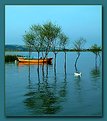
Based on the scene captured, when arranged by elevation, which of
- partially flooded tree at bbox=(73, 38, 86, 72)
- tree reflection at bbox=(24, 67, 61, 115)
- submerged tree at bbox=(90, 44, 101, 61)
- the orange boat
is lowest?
tree reflection at bbox=(24, 67, 61, 115)

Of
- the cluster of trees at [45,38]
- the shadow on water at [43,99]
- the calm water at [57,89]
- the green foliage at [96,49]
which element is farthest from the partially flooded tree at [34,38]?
the green foliage at [96,49]

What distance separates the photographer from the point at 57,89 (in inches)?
87.0

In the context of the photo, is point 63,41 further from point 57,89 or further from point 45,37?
point 57,89

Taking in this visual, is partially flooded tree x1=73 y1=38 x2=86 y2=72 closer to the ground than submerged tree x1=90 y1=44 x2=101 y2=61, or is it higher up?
higher up

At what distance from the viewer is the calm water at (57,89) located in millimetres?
2188

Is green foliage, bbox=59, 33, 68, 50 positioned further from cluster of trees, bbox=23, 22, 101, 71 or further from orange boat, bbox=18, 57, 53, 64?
orange boat, bbox=18, 57, 53, 64

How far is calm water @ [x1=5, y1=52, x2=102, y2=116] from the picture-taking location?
2188 millimetres

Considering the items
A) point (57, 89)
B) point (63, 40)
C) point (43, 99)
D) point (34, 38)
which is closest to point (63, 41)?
point (63, 40)

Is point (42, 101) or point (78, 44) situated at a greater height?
point (78, 44)

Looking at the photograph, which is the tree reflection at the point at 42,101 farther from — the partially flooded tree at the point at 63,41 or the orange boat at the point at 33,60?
the partially flooded tree at the point at 63,41

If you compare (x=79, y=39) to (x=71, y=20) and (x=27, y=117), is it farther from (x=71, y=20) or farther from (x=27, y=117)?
(x=27, y=117)

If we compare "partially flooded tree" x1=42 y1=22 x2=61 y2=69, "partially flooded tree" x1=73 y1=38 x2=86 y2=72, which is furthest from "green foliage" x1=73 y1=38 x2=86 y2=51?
"partially flooded tree" x1=42 y1=22 x2=61 y2=69

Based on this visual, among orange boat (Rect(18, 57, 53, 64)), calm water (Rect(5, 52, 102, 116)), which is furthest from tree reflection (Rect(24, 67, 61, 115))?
orange boat (Rect(18, 57, 53, 64))

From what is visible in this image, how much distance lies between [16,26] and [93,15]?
0.60 metres
